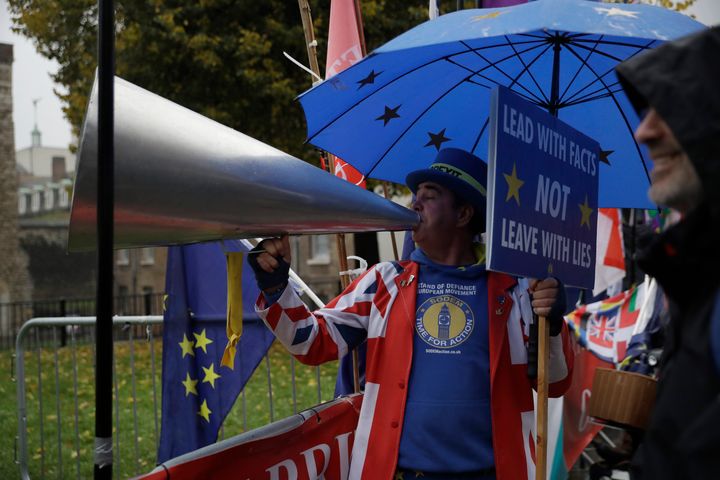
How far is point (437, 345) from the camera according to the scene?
2725mm

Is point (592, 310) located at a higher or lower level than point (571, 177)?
lower

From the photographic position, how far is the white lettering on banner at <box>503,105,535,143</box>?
234 cm

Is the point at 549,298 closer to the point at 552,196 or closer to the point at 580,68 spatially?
the point at 552,196

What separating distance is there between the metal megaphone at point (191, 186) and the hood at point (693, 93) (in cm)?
99

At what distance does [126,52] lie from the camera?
13656 millimetres

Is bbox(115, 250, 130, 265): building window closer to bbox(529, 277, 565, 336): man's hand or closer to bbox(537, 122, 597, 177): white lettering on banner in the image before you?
bbox(537, 122, 597, 177): white lettering on banner

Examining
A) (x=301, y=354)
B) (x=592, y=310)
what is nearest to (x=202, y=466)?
(x=301, y=354)

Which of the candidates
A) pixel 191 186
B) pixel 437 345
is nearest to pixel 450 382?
pixel 437 345

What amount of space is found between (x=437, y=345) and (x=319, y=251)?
29.3 m

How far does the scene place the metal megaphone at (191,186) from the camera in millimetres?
1838

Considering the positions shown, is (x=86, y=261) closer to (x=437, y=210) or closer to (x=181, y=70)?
(x=181, y=70)

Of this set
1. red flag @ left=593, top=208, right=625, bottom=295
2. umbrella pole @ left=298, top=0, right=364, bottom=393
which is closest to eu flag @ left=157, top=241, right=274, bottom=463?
umbrella pole @ left=298, top=0, right=364, bottom=393

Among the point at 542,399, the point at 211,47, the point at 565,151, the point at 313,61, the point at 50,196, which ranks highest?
the point at 50,196

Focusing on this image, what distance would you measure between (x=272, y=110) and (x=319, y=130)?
11.0m
